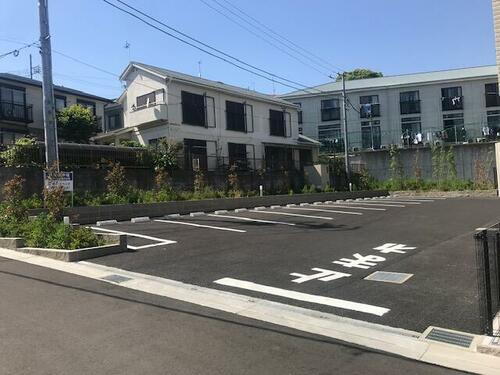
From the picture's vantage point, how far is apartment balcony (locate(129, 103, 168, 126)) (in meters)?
28.3

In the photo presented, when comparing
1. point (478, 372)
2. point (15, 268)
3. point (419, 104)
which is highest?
point (419, 104)

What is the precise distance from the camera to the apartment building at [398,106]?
149ft

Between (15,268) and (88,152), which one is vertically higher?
(88,152)

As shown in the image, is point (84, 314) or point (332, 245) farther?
point (332, 245)

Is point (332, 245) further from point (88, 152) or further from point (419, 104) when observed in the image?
point (419, 104)

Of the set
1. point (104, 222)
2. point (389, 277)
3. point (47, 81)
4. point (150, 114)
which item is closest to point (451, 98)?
point (150, 114)

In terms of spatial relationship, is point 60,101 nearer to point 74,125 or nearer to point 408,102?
point 74,125

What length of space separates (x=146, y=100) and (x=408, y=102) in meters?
27.3

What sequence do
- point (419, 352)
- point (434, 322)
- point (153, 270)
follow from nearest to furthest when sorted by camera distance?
point (419, 352) < point (434, 322) < point (153, 270)

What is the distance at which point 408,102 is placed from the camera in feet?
156

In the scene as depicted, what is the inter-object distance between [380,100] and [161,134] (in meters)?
26.5

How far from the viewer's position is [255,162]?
3328cm

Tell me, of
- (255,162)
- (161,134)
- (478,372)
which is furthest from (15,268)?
(255,162)

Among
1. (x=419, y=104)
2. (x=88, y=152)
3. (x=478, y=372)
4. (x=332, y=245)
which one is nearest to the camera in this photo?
(x=478, y=372)
